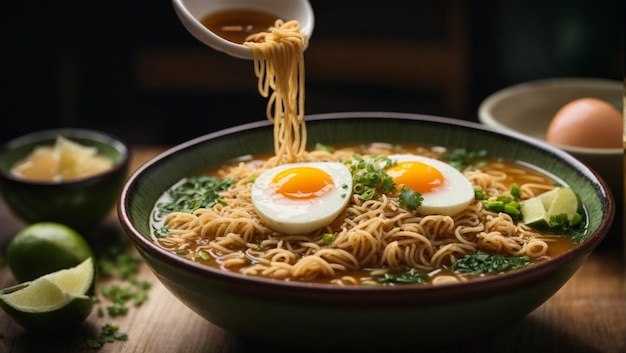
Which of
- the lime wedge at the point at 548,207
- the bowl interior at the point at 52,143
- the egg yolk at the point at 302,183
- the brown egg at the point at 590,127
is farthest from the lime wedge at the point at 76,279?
the brown egg at the point at 590,127

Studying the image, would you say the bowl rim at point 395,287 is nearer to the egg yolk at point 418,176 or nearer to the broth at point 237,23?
the egg yolk at point 418,176

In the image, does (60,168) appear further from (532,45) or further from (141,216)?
(532,45)

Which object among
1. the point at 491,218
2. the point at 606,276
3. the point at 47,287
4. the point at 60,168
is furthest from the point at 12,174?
the point at 606,276

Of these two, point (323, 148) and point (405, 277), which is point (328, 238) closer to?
point (405, 277)

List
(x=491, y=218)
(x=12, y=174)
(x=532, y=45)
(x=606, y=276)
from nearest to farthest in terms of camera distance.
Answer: (x=491, y=218) < (x=606, y=276) < (x=12, y=174) < (x=532, y=45)

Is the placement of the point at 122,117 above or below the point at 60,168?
below

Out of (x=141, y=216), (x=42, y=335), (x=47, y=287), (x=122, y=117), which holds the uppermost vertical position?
(x=141, y=216)

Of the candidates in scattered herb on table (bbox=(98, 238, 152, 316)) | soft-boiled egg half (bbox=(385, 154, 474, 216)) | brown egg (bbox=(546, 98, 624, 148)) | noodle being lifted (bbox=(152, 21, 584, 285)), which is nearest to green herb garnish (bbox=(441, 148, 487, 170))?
noodle being lifted (bbox=(152, 21, 584, 285))

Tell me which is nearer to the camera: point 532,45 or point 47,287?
point 47,287
